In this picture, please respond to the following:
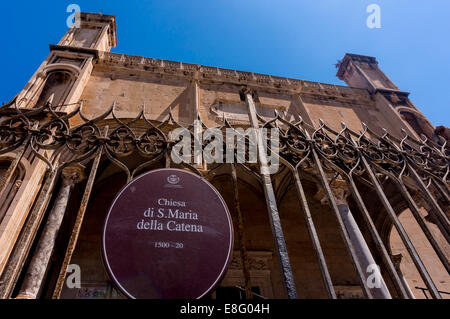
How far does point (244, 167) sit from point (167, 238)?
146 centimetres

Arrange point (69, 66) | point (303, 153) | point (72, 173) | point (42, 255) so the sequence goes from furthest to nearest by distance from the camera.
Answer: point (69, 66) → point (72, 173) → point (303, 153) → point (42, 255)

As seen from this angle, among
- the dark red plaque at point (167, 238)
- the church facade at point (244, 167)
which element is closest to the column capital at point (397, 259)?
the church facade at point (244, 167)

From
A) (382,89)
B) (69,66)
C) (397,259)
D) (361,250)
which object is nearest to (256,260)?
(397,259)

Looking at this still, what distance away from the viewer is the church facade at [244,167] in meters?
3.74

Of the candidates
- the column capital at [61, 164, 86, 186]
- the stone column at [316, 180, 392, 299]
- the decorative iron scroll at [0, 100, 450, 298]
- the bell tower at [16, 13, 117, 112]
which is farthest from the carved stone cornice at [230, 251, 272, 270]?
the bell tower at [16, 13, 117, 112]

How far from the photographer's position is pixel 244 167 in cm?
379

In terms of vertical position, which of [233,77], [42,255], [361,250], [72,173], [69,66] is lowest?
[361,250]

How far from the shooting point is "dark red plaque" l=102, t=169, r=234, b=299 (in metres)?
2.60

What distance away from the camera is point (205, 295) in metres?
2.57

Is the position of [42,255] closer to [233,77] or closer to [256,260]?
[256,260]
